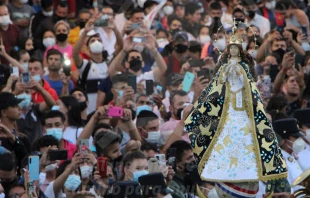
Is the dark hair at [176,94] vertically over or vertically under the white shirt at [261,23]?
under

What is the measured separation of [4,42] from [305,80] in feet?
12.9

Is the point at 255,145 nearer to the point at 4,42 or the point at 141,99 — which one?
the point at 141,99

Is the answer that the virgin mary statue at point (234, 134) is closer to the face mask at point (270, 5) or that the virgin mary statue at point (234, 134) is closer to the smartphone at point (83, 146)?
the smartphone at point (83, 146)

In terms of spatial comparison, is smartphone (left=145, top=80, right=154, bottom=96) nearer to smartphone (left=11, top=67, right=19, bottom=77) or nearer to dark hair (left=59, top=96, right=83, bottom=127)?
dark hair (left=59, top=96, right=83, bottom=127)

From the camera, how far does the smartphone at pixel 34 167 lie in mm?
14305

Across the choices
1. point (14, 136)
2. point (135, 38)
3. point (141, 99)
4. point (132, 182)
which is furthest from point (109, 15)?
point (132, 182)

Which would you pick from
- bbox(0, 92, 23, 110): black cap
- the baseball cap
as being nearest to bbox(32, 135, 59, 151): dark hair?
bbox(0, 92, 23, 110): black cap

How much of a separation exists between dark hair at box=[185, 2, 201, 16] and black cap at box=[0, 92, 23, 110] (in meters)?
4.45

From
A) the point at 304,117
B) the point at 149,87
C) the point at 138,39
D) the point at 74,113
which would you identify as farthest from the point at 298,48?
the point at 74,113

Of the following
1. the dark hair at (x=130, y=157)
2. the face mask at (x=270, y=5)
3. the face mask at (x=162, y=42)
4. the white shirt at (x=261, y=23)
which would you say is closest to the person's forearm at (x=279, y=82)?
the face mask at (x=162, y=42)

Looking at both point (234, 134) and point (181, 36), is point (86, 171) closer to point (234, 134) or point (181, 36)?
point (234, 134)

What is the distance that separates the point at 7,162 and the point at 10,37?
18.7ft

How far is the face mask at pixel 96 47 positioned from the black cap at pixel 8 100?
2.32 metres

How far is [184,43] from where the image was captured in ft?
64.1
